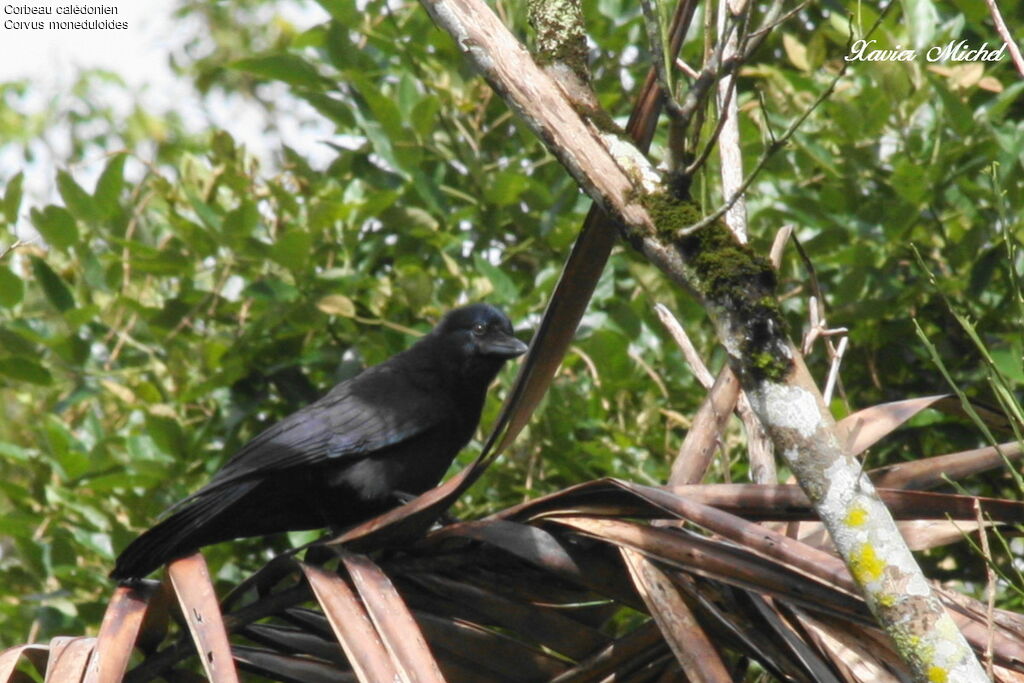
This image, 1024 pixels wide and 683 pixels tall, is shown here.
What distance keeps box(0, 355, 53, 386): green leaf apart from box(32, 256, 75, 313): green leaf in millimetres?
234

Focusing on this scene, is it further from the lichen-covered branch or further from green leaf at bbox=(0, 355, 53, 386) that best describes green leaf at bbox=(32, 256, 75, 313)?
the lichen-covered branch

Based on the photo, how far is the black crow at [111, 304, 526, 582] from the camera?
3.87m

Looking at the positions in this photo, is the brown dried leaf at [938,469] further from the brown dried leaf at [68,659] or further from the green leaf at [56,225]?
the green leaf at [56,225]

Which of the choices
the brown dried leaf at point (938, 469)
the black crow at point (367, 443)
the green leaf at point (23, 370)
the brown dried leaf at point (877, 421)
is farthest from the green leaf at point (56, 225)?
the brown dried leaf at point (938, 469)

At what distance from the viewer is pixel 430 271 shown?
5.15 meters

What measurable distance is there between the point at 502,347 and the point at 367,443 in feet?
2.16

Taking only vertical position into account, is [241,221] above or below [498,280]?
above

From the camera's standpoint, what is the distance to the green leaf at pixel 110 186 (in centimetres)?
474

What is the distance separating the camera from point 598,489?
2332mm

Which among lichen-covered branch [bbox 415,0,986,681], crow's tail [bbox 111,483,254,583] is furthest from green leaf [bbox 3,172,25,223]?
lichen-covered branch [bbox 415,0,986,681]

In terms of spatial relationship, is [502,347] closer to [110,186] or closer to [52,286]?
[110,186]

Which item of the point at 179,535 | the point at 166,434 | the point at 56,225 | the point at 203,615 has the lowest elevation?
the point at 203,615

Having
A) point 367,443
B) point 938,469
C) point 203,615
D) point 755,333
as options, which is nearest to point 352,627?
point 203,615

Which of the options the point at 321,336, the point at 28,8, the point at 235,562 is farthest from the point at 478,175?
the point at 28,8
